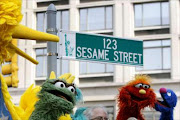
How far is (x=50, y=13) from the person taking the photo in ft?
22.3

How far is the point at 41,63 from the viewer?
2259cm

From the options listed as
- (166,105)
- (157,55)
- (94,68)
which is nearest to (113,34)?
(94,68)

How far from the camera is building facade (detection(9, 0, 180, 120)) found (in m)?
21.5

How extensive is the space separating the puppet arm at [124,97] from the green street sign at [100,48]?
1.10 m

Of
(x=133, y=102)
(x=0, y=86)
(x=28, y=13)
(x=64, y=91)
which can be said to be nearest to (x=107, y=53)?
(x=133, y=102)

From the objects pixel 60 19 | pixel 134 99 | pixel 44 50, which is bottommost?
pixel 134 99

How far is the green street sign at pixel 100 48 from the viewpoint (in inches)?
279

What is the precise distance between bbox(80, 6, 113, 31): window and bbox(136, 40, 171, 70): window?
1.90m

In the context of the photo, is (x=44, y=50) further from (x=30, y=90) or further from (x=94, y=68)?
(x=30, y=90)

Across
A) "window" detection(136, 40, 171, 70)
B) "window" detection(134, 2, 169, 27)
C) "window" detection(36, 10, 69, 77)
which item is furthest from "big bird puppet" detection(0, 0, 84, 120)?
"window" detection(36, 10, 69, 77)

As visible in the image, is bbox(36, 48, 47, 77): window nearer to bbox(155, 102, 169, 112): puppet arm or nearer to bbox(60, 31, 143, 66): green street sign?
bbox(60, 31, 143, 66): green street sign

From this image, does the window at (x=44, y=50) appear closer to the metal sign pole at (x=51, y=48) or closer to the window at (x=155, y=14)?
the window at (x=155, y=14)

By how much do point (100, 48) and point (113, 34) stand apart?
14.8m

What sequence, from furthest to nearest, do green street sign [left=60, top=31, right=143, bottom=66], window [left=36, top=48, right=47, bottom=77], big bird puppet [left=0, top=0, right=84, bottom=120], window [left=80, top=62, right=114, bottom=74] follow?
window [left=36, top=48, right=47, bottom=77] → window [left=80, top=62, right=114, bottom=74] → green street sign [left=60, top=31, right=143, bottom=66] → big bird puppet [left=0, top=0, right=84, bottom=120]
